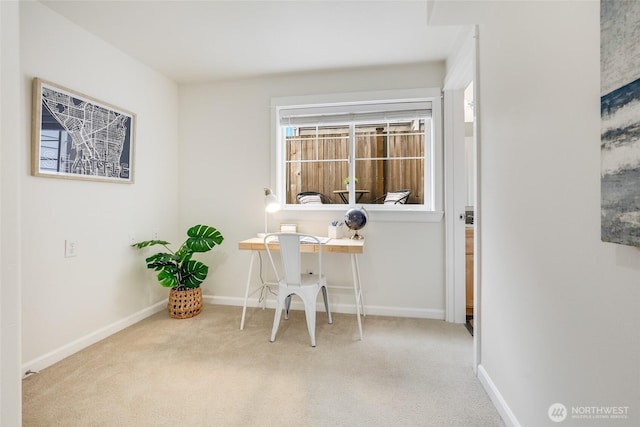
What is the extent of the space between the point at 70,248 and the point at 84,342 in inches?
28.8

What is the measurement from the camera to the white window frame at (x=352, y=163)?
2852 mm

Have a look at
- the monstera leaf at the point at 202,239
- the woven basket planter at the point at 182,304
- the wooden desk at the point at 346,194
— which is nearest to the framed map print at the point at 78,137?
the monstera leaf at the point at 202,239

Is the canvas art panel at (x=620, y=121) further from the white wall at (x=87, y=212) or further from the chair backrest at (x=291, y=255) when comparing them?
the white wall at (x=87, y=212)

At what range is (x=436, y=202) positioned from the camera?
288 centimetres

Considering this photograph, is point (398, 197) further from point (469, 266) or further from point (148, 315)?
point (148, 315)

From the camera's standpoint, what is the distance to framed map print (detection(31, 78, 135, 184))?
198 centimetres

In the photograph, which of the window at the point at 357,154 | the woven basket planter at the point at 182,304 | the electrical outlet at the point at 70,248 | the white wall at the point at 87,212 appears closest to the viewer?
the white wall at the point at 87,212

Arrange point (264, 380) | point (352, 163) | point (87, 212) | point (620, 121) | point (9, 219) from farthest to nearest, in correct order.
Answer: point (352, 163)
point (87, 212)
point (264, 380)
point (9, 219)
point (620, 121)

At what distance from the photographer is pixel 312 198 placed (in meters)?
3.23

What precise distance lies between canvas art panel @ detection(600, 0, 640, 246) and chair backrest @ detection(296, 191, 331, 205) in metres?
2.51

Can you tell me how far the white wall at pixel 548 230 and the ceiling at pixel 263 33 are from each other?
737mm

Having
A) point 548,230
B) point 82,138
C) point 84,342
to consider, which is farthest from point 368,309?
point 82,138

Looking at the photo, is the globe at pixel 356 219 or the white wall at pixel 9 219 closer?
the white wall at pixel 9 219

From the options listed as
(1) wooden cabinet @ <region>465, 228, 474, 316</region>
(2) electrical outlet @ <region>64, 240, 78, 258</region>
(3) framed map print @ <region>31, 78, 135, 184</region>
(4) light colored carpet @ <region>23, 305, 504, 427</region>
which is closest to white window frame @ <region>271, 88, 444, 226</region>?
(1) wooden cabinet @ <region>465, 228, 474, 316</region>
